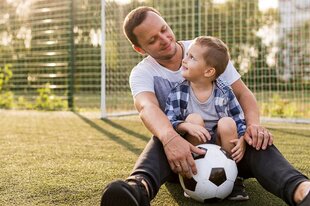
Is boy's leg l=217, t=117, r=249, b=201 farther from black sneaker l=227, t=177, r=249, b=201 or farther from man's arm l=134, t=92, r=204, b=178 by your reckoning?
man's arm l=134, t=92, r=204, b=178

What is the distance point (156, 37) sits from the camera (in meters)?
2.19

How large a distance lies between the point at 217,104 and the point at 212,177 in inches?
14.4

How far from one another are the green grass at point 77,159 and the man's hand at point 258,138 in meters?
0.26

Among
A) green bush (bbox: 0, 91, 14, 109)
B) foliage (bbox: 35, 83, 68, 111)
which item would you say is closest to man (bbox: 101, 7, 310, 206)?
foliage (bbox: 35, 83, 68, 111)

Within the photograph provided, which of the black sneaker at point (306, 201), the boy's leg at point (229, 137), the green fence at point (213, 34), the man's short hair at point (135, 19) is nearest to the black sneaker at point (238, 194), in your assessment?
the boy's leg at point (229, 137)

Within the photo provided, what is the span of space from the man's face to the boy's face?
0.54 ft

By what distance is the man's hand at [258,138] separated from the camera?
1853 millimetres

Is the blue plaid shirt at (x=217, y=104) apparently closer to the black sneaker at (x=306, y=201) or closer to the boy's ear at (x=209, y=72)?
the boy's ear at (x=209, y=72)

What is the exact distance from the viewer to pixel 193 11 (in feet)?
21.5

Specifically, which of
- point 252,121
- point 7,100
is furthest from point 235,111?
point 7,100

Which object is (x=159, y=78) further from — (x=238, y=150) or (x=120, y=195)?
(x=120, y=195)

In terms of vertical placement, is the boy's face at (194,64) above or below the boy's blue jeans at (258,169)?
above

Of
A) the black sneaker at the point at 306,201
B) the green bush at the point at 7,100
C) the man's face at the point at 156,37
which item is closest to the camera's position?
the black sneaker at the point at 306,201

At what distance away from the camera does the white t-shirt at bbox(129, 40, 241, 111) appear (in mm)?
2201
